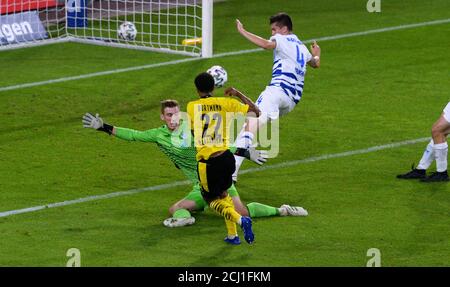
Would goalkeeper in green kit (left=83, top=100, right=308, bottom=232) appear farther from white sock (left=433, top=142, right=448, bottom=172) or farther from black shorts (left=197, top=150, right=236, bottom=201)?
white sock (left=433, top=142, right=448, bottom=172)

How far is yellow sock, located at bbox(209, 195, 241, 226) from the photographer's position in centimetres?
1340

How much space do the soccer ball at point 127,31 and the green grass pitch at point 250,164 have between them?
0.51 metres

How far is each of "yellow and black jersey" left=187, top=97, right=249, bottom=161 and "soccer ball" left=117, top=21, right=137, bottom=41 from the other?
34.3ft

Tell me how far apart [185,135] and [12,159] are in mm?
3388

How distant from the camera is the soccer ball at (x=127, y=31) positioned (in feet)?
78.4

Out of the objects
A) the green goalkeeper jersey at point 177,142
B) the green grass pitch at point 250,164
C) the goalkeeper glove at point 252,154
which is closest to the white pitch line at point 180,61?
the green grass pitch at point 250,164

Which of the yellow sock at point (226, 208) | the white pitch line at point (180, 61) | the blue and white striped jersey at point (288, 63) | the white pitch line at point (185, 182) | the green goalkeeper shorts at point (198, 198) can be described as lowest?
the yellow sock at point (226, 208)

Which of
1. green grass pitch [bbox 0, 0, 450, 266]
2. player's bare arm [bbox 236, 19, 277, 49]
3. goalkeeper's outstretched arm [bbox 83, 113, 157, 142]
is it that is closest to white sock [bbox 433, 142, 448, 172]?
green grass pitch [bbox 0, 0, 450, 266]

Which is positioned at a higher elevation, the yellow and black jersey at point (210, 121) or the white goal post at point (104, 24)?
the white goal post at point (104, 24)

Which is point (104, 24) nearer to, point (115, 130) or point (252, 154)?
point (252, 154)

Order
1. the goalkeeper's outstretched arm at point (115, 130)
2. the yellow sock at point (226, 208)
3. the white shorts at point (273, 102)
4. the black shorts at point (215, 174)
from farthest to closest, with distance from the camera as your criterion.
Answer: the white shorts at point (273, 102)
the goalkeeper's outstretched arm at point (115, 130)
the black shorts at point (215, 174)
the yellow sock at point (226, 208)

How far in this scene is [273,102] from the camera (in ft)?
53.8

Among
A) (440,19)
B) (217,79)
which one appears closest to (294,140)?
(217,79)

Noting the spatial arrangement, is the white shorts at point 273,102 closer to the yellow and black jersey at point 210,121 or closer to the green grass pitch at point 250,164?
the green grass pitch at point 250,164
